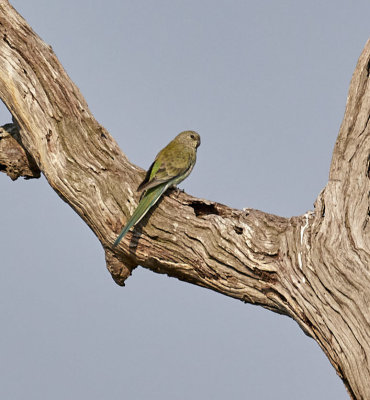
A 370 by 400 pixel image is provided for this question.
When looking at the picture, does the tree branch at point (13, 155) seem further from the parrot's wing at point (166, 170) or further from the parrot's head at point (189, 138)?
the parrot's head at point (189, 138)

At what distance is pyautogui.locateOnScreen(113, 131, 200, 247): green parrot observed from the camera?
20.2 feet

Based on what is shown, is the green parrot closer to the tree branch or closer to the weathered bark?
the weathered bark

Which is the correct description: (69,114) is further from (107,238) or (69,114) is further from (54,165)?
(107,238)

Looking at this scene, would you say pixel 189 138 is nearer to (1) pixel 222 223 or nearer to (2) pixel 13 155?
(2) pixel 13 155

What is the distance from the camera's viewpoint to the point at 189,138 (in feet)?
29.1

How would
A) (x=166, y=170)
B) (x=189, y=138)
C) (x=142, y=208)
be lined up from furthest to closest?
(x=189, y=138) → (x=166, y=170) → (x=142, y=208)

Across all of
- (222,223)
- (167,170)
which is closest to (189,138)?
(167,170)

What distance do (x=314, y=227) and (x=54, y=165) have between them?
264 cm

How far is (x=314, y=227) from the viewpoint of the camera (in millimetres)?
5629

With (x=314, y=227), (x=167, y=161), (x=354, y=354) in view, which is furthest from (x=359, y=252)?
(x=167, y=161)

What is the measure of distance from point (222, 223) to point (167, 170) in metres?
1.38

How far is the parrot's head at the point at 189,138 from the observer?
28.4 ft

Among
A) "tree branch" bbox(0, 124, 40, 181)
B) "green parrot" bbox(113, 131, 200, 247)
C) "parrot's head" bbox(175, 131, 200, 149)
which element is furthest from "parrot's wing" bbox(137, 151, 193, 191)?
"tree branch" bbox(0, 124, 40, 181)

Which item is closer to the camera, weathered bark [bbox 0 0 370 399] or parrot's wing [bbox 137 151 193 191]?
weathered bark [bbox 0 0 370 399]
